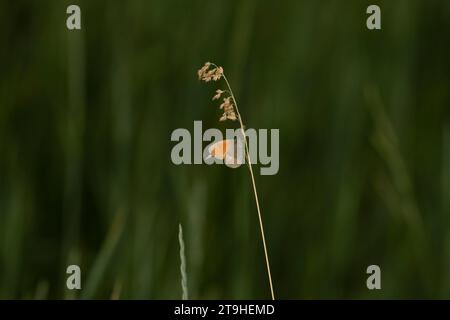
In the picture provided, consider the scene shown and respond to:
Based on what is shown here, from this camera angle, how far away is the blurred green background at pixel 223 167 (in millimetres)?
1947

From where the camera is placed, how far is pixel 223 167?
2.05 meters

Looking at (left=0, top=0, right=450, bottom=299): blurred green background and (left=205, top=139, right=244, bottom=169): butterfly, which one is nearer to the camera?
(left=205, top=139, right=244, bottom=169): butterfly

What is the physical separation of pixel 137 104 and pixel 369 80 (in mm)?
474

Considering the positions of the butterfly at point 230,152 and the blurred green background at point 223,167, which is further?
the blurred green background at point 223,167

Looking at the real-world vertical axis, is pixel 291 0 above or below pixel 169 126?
above

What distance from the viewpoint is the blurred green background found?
1947 millimetres

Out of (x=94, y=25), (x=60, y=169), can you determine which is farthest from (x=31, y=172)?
(x=94, y=25)

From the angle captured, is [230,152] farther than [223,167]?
No

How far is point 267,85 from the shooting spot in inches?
87.6
